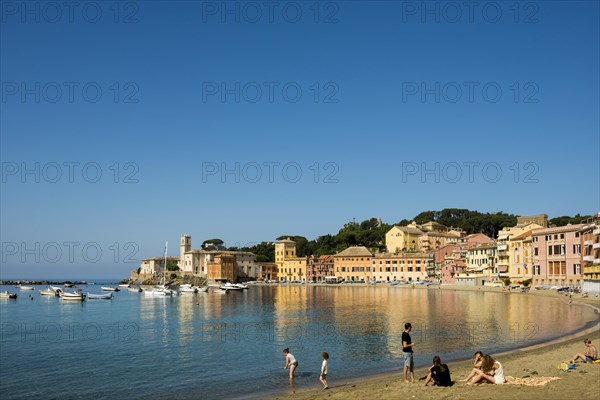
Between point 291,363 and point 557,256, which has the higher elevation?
point 557,256

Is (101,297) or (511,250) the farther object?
(511,250)

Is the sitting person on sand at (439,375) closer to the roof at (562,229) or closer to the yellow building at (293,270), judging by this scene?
the roof at (562,229)

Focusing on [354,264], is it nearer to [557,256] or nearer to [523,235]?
[523,235]

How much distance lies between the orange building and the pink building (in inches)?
4070

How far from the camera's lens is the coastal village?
296 ft

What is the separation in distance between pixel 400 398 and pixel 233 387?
31.8 ft

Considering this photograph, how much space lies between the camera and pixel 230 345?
3866 cm

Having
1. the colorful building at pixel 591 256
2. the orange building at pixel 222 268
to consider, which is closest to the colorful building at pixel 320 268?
the orange building at pixel 222 268

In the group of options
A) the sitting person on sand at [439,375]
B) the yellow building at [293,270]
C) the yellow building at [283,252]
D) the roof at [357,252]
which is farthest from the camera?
the yellow building at [283,252]

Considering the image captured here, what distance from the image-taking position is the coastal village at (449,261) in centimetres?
9025

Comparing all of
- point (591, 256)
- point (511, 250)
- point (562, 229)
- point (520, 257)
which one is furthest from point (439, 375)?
point (511, 250)

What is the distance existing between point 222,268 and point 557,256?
11083 centimetres

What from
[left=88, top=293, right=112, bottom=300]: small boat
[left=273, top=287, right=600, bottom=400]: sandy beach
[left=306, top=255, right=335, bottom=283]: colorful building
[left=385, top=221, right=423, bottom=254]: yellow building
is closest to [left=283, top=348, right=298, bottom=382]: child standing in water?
[left=273, top=287, right=600, bottom=400]: sandy beach

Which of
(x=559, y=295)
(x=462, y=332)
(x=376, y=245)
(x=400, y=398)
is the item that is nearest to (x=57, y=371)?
(x=400, y=398)
